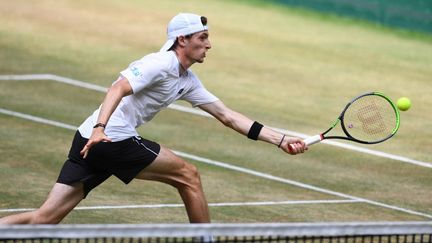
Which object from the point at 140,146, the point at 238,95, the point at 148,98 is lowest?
the point at 238,95

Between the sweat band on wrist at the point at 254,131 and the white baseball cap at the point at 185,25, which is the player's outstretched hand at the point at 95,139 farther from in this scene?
the sweat band on wrist at the point at 254,131

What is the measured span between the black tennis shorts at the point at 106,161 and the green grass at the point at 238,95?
5.99 ft

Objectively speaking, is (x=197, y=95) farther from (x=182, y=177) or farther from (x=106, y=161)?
(x=106, y=161)

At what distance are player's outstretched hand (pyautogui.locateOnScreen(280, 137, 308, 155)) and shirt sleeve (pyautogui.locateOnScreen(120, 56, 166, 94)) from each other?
1292 mm

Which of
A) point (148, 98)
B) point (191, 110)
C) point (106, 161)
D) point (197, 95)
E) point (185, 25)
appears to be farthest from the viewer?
point (191, 110)

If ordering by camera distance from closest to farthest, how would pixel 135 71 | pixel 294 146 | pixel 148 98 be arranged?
pixel 135 71 < pixel 148 98 < pixel 294 146

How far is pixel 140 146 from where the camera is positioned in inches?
388

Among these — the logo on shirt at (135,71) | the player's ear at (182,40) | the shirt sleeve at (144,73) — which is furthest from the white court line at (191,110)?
the logo on shirt at (135,71)

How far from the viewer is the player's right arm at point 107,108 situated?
9.08m

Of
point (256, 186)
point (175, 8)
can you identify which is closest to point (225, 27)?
point (175, 8)

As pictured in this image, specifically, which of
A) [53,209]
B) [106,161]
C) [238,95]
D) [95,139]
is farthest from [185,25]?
[238,95]

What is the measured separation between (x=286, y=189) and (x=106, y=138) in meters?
5.14

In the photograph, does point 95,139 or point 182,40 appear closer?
point 95,139

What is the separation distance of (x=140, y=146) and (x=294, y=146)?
1.35 meters
